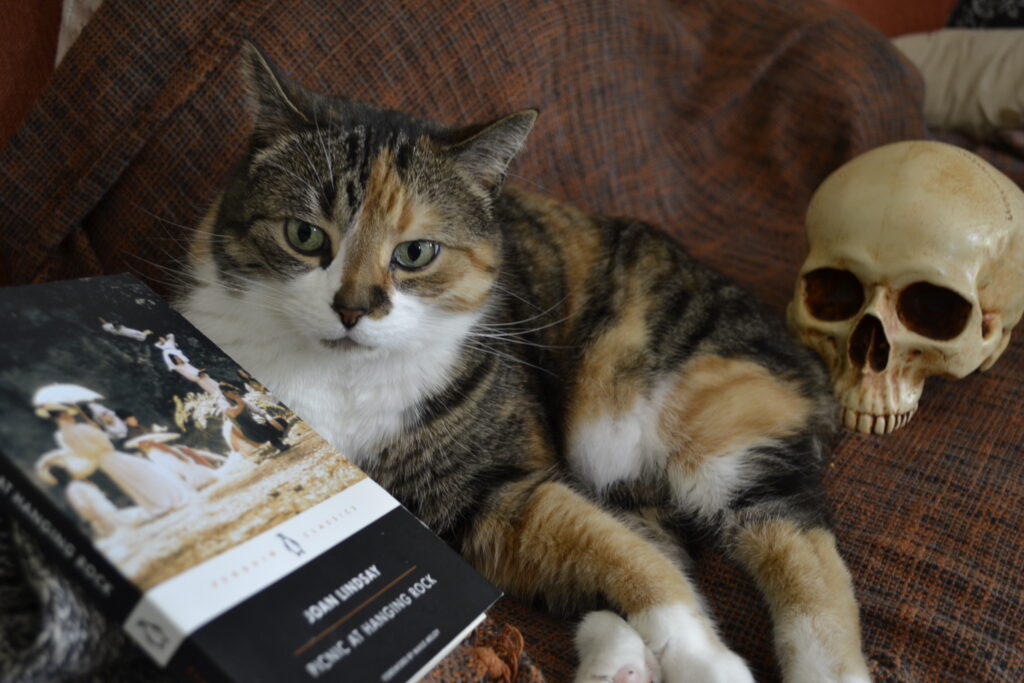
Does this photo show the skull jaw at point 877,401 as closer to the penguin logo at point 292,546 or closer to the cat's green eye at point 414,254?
the cat's green eye at point 414,254

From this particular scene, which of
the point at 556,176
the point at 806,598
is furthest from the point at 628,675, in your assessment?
the point at 556,176

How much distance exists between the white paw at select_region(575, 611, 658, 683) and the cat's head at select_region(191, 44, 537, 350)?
1.44 ft

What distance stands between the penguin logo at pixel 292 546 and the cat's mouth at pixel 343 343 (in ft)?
0.95

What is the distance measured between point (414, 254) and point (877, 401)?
0.90 metres

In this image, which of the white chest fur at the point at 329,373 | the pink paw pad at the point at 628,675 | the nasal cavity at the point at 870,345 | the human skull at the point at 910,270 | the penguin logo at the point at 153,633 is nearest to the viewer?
the penguin logo at the point at 153,633

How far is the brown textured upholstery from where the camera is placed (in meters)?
1.07

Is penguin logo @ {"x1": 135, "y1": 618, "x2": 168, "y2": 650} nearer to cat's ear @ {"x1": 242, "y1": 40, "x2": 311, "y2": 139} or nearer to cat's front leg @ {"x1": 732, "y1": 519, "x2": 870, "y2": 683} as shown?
cat's ear @ {"x1": 242, "y1": 40, "x2": 311, "y2": 139}

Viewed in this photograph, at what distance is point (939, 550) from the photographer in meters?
1.12

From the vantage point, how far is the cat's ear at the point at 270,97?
976 millimetres

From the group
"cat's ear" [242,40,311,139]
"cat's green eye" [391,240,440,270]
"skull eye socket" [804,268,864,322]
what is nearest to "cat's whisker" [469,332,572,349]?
"cat's green eye" [391,240,440,270]

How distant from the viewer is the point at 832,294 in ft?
4.93

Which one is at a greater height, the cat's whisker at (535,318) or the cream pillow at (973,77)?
the cat's whisker at (535,318)

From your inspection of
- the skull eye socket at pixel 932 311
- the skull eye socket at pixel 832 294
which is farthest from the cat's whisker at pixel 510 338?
the skull eye socket at pixel 932 311

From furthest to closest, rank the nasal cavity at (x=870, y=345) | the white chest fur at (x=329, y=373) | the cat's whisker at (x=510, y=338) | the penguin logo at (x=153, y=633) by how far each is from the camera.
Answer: the nasal cavity at (x=870, y=345)
the cat's whisker at (x=510, y=338)
the white chest fur at (x=329, y=373)
the penguin logo at (x=153, y=633)
